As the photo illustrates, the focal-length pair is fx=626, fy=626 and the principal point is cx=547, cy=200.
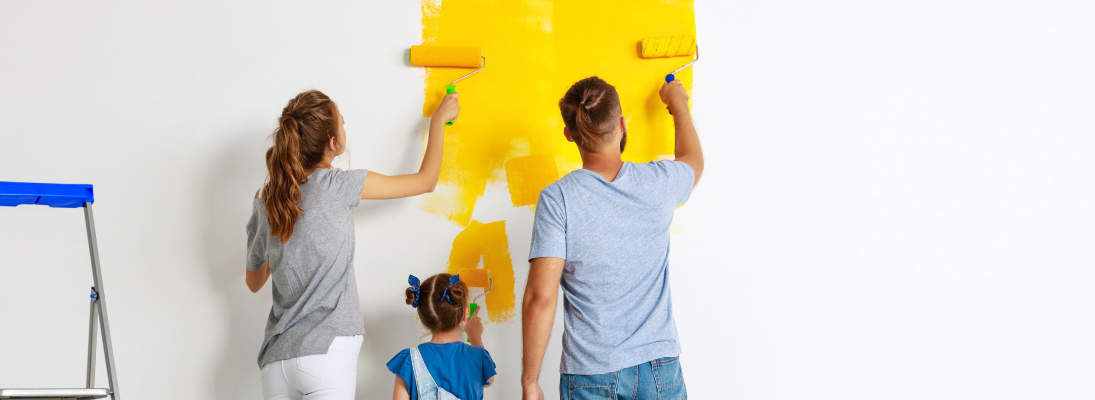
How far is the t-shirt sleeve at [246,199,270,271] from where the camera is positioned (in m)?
1.50

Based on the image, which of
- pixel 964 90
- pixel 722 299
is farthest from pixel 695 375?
pixel 964 90

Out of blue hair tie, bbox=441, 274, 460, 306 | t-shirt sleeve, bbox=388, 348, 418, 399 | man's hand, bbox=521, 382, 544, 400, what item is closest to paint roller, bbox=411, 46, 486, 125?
blue hair tie, bbox=441, 274, 460, 306

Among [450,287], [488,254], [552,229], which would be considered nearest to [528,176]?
[488,254]

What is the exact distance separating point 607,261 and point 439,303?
467 millimetres

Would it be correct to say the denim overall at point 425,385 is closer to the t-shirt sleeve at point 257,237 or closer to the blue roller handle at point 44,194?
the t-shirt sleeve at point 257,237

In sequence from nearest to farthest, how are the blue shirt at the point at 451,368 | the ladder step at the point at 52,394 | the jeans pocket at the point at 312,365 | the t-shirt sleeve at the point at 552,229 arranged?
the ladder step at the point at 52,394 < the t-shirt sleeve at the point at 552,229 < the jeans pocket at the point at 312,365 < the blue shirt at the point at 451,368

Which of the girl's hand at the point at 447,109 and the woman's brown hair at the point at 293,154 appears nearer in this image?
the woman's brown hair at the point at 293,154

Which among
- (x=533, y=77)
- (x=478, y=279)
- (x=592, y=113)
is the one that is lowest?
(x=478, y=279)

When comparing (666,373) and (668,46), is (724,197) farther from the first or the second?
(666,373)

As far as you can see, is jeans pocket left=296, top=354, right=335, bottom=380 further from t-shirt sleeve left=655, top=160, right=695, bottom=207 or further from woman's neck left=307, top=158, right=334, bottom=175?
t-shirt sleeve left=655, top=160, right=695, bottom=207

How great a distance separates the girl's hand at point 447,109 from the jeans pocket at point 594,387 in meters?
0.76

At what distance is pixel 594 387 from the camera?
1273 mm

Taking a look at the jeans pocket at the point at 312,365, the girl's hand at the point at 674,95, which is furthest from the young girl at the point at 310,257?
the girl's hand at the point at 674,95

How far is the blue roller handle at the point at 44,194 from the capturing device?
1.10m
